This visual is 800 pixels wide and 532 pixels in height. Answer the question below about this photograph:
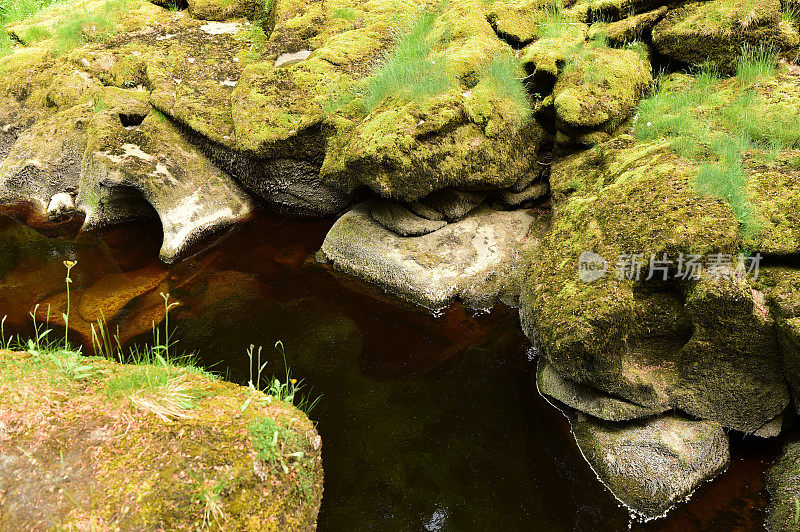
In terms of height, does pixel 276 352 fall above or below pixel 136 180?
below

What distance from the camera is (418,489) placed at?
15.8 ft

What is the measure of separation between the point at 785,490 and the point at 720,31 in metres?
5.75

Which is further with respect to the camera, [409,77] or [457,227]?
[457,227]

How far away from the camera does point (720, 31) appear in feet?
23.5

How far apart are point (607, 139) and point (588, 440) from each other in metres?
4.12

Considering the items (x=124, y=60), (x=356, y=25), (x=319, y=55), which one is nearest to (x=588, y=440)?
(x=319, y=55)

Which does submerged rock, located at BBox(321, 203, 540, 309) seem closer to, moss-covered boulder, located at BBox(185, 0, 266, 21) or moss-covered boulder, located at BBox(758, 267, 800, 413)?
moss-covered boulder, located at BBox(758, 267, 800, 413)

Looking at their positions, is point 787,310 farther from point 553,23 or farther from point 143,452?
point 553,23

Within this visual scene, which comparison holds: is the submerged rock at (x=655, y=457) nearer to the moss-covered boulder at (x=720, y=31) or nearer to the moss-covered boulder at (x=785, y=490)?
the moss-covered boulder at (x=785, y=490)

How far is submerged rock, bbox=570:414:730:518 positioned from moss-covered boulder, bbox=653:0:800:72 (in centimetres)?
504

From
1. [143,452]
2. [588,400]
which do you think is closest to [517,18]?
[588,400]

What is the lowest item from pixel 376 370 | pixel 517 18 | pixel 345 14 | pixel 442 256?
pixel 376 370

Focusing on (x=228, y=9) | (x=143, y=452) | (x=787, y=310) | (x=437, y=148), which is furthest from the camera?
(x=228, y=9)

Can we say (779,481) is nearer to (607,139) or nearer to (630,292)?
(630,292)
